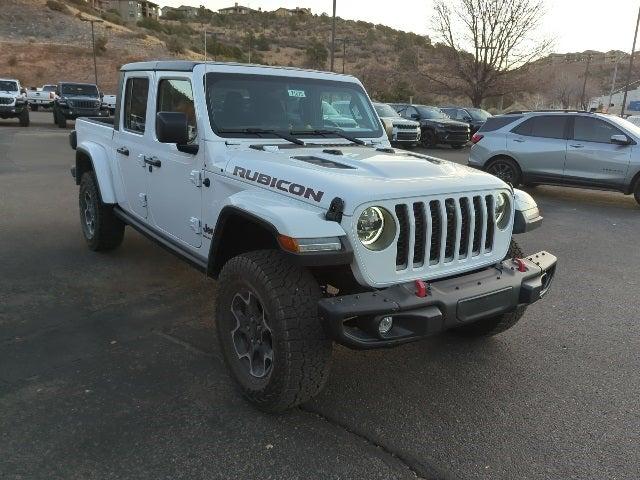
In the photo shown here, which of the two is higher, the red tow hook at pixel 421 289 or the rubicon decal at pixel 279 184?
the rubicon decal at pixel 279 184

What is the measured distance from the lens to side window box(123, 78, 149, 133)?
4547 millimetres

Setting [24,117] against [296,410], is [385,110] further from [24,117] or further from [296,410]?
[296,410]

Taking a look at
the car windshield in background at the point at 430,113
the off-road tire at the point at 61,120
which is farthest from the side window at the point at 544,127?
the off-road tire at the point at 61,120

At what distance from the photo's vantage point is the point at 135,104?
4742mm

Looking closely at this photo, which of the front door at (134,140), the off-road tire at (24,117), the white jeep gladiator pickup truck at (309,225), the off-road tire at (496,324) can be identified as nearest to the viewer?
the white jeep gladiator pickup truck at (309,225)

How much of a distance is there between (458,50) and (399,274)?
1234 inches

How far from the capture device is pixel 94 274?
5.18 meters

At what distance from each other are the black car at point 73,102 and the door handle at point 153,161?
2031cm

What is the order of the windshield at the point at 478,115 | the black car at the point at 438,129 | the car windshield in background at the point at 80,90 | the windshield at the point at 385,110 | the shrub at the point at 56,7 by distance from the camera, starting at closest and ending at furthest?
1. the windshield at the point at 385,110
2. the black car at the point at 438,129
3. the windshield at the point at 478,115
4. the car windshield in background at the point at 80,90
5. the shrub at the point at 56,7

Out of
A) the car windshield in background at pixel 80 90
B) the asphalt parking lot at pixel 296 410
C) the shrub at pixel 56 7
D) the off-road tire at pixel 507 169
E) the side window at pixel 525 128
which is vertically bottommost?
the asphalt parking lot at pixel 296 410

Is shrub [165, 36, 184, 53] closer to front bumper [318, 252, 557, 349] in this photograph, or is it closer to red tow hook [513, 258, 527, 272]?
red tow hook [513, 258, 527, 272]

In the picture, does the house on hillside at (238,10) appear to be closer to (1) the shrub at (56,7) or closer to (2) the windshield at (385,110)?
(1) the shrub at (56,7)

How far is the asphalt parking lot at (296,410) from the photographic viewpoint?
2635mm

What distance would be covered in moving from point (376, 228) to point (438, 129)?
1790 centimetres
